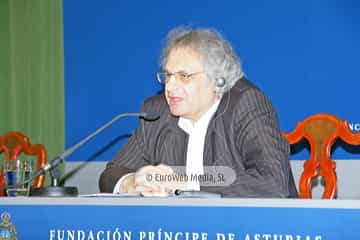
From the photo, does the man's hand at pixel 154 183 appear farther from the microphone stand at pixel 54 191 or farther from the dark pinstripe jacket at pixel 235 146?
the microphone stand at pixel 54 191

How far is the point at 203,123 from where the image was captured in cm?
259

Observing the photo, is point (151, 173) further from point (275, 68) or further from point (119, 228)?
point (275, 68)

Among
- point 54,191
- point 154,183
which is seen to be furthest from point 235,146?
point 54,191

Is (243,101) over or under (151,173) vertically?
over

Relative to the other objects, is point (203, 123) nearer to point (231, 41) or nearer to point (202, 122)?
point (202, 122)

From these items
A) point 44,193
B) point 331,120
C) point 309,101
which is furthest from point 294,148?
point 44,193

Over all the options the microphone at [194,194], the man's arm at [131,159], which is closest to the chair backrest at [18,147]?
the man's arm at [131,159]

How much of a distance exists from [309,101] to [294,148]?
25cm

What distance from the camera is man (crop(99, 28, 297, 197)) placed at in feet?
8.01

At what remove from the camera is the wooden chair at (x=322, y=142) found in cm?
267

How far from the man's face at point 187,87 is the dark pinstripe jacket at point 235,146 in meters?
0.07

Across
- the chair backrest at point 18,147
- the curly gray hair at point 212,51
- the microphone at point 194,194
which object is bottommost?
the microphone at point 194,194

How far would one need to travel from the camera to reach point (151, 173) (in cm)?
228

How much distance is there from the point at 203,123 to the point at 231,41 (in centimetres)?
118
